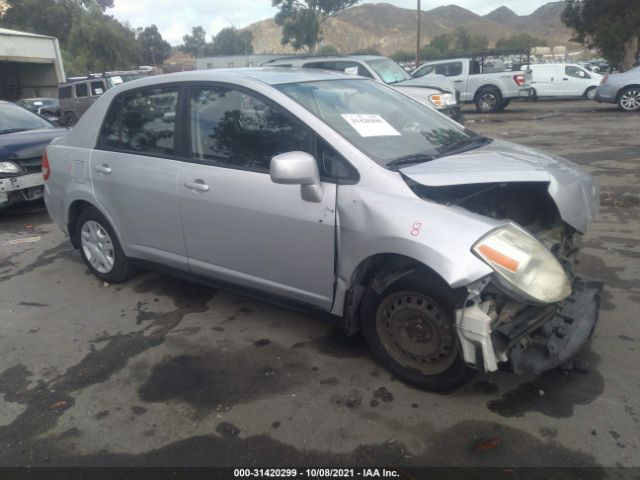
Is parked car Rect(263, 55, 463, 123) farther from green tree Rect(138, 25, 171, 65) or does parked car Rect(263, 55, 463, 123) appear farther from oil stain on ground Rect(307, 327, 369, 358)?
green tree Rect(138, 25, 171, 65)

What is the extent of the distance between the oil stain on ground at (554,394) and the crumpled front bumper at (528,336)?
19 cm

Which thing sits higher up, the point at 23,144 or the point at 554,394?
the point at 23,144

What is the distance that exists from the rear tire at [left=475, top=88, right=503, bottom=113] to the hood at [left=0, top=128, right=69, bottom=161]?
47.9ft

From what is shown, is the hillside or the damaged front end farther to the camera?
the hillside

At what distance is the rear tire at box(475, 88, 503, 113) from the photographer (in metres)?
17.7

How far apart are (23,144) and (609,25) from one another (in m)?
26.9

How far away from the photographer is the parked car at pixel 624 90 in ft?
51.0

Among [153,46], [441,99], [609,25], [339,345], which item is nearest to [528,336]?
[339,345]

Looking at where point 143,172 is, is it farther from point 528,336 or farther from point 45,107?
point 45,107

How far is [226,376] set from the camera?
3.15 meters

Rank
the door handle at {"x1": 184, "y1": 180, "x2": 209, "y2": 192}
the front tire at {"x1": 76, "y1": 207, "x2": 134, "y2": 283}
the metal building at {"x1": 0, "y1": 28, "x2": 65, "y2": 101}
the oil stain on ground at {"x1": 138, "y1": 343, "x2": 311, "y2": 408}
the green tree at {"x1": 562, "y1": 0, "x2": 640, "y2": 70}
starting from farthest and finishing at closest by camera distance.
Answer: the metal building at {"x1": 0, "y1": 28, "x2": 65, "y2": 101}, the green tree at {"x1": 562, "y1": 0, "x2": 640, "y2": 70}, the front tire at {"x1": 76, "y1": 207, "x2": 134, "y2": 283}, the door handle at {"x1": 184, "y1": 180, "x2": 209, "y2": 192}, the oil stain on ground at {"x1": 138, "y1": 343, "x2": 311, "y2": 408}

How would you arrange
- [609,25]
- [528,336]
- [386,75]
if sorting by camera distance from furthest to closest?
[609,25] < [386,75] < [528,336]

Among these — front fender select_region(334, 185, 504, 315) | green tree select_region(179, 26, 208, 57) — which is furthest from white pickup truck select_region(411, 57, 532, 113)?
green tree select_region(179, 26, 208, 57)

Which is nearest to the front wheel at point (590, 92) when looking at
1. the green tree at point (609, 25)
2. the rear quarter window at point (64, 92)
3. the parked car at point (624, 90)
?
the parked car at point (624, 90)
